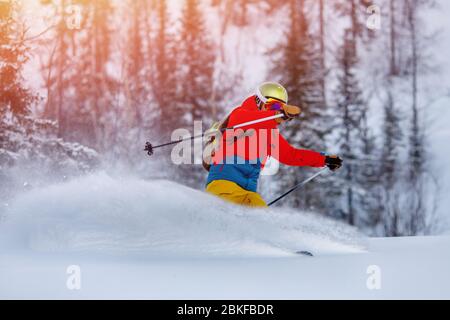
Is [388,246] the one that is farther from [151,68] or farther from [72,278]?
[151,68]

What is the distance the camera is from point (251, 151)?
571 cm

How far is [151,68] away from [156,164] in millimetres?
8040

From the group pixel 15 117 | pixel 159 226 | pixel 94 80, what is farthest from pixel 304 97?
pixel 159 226

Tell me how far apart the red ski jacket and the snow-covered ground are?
48cm

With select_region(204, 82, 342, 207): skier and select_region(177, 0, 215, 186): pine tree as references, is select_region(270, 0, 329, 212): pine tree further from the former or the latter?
select_region(204, 82, 342, 207): skier

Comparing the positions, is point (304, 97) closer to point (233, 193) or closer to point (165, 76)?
point (165, 76)

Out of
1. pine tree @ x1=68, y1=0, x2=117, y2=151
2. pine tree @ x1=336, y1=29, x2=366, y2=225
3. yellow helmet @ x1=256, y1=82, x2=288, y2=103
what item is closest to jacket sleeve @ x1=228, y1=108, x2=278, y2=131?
yellow helmet @ x1=256, y1=82, x2=288, y2=103

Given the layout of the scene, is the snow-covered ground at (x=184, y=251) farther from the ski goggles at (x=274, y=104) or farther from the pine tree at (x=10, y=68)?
the pine tree at (x=10, y=68)

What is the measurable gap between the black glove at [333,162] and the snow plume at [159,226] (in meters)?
0.53

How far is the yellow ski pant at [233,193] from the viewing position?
5.75 m

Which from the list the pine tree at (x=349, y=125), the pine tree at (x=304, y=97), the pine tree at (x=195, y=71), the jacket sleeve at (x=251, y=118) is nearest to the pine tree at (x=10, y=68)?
the jacket sleeve at (x=251, y=118)

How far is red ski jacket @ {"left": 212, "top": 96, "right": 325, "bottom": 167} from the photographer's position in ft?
18.3

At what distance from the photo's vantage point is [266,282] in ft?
13.4

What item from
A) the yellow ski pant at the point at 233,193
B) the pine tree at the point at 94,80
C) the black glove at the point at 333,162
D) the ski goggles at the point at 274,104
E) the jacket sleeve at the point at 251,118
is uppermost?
the pine tree at the point at 94,80
